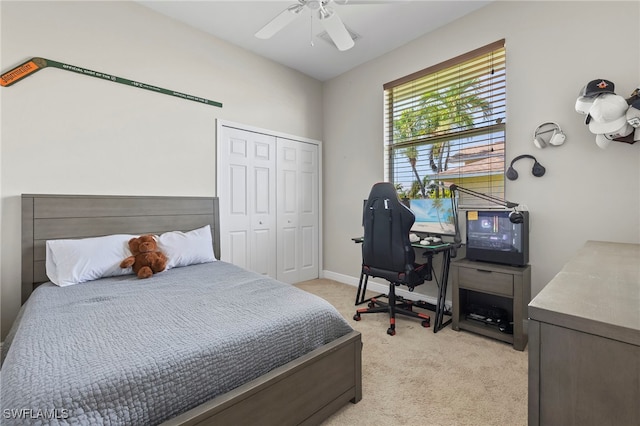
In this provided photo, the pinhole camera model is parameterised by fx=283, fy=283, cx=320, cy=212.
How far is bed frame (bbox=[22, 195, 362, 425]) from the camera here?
3.59ft

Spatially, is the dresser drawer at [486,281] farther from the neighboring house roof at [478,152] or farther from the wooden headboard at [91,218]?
the wooden headboard at [91,218]

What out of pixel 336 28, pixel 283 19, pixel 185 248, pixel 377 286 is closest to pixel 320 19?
pixel 336 28

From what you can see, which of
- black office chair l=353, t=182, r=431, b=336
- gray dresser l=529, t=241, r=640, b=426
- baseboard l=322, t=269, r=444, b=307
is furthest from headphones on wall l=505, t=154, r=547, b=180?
gray dresser l=529, t=241, r=640, b=426

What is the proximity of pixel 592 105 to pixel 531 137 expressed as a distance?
0.51m

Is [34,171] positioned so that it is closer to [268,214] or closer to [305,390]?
[268,214]

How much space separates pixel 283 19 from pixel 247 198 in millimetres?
1947

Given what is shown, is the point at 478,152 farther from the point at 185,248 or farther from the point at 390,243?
the point at 185,248

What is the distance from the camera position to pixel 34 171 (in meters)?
2.15

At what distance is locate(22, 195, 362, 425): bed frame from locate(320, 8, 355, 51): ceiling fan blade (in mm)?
1984

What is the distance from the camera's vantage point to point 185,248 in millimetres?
2467

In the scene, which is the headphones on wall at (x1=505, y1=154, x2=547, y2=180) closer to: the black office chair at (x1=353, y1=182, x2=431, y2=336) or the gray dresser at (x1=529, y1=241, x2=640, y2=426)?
the black office chair at (x1=353, y1=182, x2=431, y2=336)

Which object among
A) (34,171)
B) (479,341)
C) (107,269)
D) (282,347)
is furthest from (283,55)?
(479,341)

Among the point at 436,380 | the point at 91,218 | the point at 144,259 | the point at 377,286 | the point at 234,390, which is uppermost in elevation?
the point at 91,218

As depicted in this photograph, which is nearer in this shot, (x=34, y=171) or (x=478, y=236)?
(x=34, y=171)
